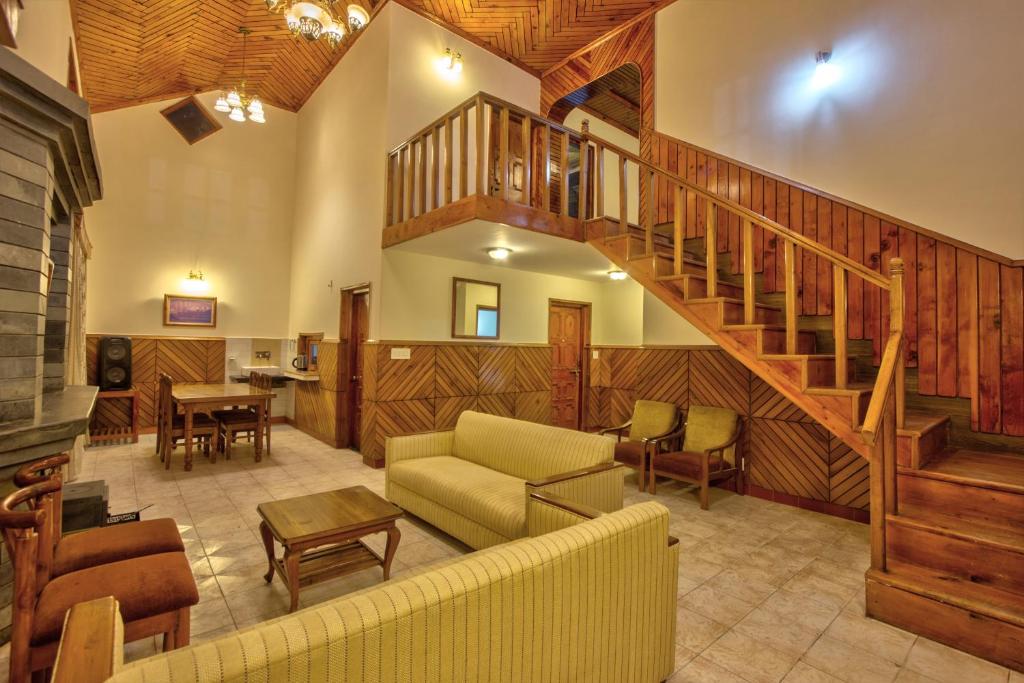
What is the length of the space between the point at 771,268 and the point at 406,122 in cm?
443

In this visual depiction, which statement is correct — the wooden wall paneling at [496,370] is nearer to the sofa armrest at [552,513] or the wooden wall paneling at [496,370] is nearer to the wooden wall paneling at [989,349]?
the sofa armrest at [552,513]

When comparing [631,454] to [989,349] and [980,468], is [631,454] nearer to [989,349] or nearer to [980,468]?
[980,468]

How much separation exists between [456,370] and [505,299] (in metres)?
1.26

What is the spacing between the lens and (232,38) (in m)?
5.93

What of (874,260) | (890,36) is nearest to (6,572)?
(874,260)

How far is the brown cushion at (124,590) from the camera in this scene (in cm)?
156

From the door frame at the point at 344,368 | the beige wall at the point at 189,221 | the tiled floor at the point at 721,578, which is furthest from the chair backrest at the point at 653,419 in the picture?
the beige wall at the point at 189,221

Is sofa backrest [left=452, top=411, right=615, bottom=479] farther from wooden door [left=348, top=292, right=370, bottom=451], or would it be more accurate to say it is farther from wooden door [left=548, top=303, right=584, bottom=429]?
wooden door [left=548, top=303, right=584, bottom=429]

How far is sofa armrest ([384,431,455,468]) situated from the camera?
388 cm

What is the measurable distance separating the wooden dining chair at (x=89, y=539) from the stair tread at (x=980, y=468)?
3.87 metres

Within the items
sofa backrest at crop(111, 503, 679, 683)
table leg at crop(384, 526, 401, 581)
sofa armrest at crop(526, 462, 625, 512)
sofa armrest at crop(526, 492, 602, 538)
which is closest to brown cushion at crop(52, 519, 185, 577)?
table leg at crop(384, 526, 401, 581)

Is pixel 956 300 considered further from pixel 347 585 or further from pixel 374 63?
pixel 374 63

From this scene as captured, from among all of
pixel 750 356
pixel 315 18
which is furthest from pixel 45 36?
pixel 750 356

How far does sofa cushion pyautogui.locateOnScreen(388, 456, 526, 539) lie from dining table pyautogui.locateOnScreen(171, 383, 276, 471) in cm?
256
